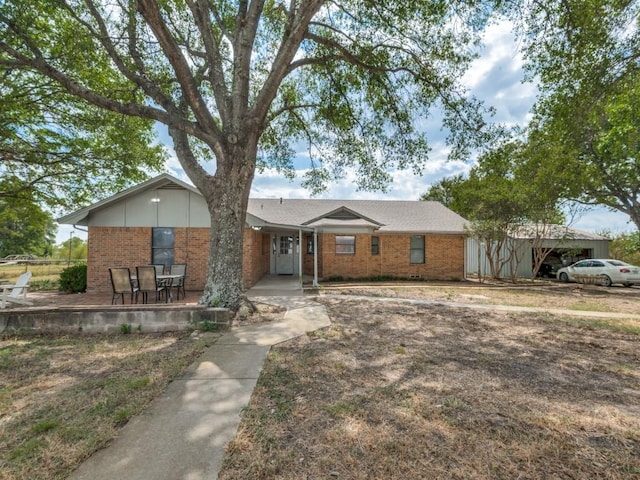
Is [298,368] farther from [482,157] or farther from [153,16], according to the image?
[482,157]

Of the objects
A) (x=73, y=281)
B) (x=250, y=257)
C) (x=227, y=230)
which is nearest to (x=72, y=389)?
(x=227, y=230)

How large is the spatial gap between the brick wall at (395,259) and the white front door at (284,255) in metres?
2.14

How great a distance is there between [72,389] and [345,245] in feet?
43.5

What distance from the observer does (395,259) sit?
16.2 m

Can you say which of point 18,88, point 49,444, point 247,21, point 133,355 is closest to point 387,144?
point 247,21

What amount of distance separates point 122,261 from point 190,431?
10732 mm

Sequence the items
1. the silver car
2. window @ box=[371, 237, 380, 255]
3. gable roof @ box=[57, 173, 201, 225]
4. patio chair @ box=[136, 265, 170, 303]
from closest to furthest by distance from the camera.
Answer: patio chair @ box=[136, 265, 170, 303]
gable roof @ box=[57, 173, 201, 225]
the silver car
window @ box=[371, 237, 380, 255]

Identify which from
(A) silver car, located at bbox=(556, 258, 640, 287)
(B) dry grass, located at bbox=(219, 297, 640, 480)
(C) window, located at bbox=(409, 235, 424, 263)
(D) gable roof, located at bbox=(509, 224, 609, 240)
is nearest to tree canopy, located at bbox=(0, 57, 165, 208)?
(B) dry grass, located at bbox=(219, 297, 640, 480)

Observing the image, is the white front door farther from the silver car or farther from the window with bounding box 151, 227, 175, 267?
the silver car

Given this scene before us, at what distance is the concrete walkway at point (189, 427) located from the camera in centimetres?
225

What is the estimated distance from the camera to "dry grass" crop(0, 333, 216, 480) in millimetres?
2453

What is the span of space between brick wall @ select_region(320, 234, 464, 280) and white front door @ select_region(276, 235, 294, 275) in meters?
2.14

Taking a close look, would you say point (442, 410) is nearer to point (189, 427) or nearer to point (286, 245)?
point (189, 427)

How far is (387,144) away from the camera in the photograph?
10422 mm
